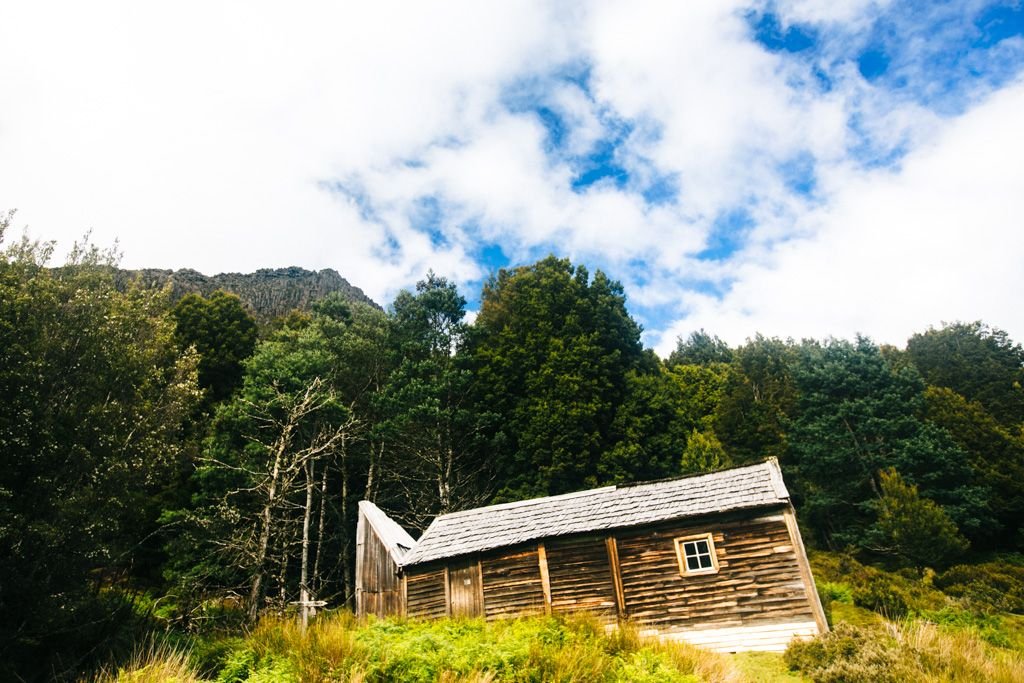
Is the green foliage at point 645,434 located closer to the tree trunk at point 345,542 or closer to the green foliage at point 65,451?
the tree trunk at point 345,542

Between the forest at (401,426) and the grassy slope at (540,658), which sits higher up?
the forest at (401,426)

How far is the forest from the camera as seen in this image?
617 inches

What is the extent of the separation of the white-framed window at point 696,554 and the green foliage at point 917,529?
50.0ft

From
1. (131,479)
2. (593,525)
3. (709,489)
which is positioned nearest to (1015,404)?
(709,489)

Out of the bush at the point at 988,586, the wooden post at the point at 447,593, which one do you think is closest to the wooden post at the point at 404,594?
the wooden post at the point at 447,593

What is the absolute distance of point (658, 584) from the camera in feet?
49.7

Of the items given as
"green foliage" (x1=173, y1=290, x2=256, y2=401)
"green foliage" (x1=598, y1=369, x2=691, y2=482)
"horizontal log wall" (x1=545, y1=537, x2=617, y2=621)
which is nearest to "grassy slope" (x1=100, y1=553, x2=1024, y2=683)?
"horizontal log wall" (x1=545, y1=537, x2=617, y2=621)

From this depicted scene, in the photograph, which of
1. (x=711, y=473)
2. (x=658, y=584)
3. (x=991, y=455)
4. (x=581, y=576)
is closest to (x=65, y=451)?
(x=581, y=576)

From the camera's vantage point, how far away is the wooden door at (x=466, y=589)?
659 inches

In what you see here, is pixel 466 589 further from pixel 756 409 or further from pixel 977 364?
pixel 977 364

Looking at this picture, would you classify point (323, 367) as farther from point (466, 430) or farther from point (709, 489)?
point (709, 489)

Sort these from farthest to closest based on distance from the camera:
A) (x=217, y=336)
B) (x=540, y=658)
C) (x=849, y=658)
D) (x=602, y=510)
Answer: (x=217, y=336) → (x=602, y=510) → (x=849, y=658) → (x=540, y=658)

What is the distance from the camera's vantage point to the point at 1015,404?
34.8 metres

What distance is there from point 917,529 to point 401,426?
79.8 ft
